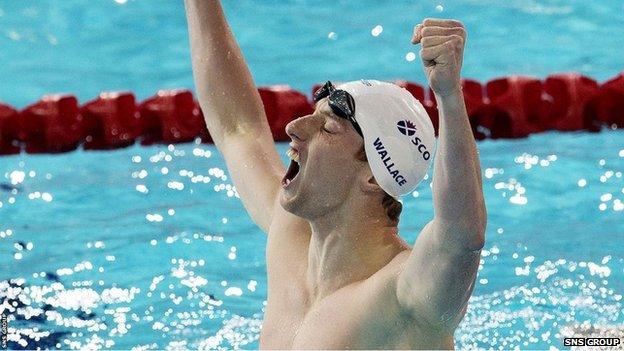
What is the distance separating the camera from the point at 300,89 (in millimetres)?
6051

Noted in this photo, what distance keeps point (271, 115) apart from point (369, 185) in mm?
3102

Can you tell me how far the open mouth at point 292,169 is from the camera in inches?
93.5

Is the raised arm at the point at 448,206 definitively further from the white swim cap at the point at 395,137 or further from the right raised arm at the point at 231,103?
the right raised arm at the point at 231,103

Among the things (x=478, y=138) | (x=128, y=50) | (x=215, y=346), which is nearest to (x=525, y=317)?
(x=215, y=346)

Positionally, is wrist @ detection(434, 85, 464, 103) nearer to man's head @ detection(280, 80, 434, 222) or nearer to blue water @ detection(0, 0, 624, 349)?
man's head @ detection(280, 80, 434, 222)

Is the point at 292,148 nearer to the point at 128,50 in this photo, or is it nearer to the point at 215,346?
the point at 215,346

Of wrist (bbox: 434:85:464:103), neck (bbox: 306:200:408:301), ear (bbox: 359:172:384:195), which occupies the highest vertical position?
wrist (bbox: 434:85:464:103)

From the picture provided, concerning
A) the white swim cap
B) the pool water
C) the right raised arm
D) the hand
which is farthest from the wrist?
the pool water

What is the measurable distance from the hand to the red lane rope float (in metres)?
3.47

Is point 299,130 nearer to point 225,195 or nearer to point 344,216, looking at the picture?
point 344,216

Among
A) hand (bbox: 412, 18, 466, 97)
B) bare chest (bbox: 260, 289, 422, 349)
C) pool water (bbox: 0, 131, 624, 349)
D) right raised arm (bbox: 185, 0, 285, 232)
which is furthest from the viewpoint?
pool water (bbox: 0, 131, 624, 349)

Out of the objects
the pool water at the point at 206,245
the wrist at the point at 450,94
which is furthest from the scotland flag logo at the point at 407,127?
the pool water at the point at 206,245

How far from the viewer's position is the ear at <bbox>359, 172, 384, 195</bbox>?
91.7 inches

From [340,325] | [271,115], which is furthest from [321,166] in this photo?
[271,115]
